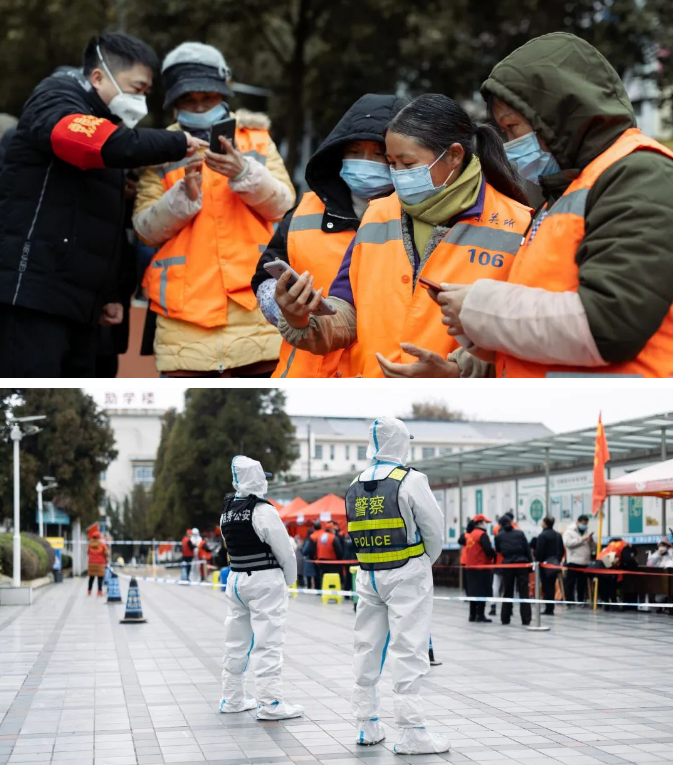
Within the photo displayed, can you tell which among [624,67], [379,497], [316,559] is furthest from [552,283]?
[624,67]

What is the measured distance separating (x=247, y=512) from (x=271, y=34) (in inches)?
762

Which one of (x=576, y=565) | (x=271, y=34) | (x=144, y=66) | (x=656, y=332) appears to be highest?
(x=271, y=34)

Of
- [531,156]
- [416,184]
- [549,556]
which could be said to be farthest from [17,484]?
[549,556]

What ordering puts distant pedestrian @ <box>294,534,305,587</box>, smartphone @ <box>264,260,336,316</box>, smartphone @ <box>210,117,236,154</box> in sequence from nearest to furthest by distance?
smartphone @ <box>264,260,336,316</box> → smartphone @ <box>210,117,236,154</box> → distant pedestrian @ <box>294,534,305,587</box>

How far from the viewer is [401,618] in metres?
→ 5.95

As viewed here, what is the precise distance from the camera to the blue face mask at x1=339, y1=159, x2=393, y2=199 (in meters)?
5.01

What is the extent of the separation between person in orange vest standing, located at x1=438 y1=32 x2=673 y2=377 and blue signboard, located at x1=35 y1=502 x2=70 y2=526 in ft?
7.95

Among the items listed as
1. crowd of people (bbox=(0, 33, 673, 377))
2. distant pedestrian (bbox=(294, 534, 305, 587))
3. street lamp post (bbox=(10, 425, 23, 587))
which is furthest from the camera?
distant pedestrian (bbox=(294, 534, 305, 587))

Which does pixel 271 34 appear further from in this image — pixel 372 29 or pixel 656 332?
pixel 656 332

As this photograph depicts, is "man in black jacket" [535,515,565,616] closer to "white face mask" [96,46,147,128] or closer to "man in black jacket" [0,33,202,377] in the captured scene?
"man in black jacket" [0,33,202,377]

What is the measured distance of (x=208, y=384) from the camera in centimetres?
488

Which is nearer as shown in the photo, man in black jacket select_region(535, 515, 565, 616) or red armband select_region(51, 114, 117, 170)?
red armband select_region(51, 114, 117, 170)

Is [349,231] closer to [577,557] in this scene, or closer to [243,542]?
[243,542]

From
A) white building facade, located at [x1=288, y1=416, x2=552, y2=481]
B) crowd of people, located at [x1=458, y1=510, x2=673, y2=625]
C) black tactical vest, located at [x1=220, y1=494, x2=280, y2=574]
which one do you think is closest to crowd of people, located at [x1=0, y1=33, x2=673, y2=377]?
white building facade, located at [x1=288, y1=416, x2=552, y2=481]
